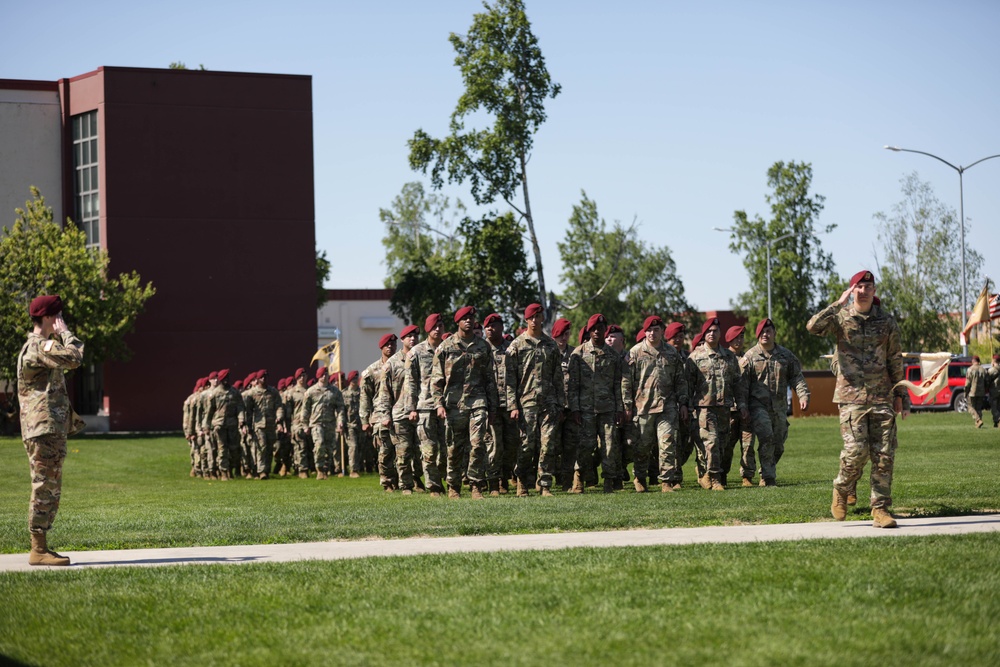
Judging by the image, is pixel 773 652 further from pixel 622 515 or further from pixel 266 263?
pixel 266 263

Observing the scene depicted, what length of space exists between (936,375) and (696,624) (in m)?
41.9

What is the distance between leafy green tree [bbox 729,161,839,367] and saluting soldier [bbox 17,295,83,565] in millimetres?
65234

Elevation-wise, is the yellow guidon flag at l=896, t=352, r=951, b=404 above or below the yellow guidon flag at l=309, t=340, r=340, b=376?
below

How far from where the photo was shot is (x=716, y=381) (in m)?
17.7

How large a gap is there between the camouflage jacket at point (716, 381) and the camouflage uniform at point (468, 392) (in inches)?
118

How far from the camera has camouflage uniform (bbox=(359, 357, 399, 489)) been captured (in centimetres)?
1938

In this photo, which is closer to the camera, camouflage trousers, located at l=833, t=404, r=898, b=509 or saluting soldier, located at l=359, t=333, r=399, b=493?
camouflage trousers, located at l=833, t=404, r=898, b=509

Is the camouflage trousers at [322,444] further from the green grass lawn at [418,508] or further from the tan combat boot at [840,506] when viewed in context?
the tan combat boot at [840,506]

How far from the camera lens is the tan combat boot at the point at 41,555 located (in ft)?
34.3

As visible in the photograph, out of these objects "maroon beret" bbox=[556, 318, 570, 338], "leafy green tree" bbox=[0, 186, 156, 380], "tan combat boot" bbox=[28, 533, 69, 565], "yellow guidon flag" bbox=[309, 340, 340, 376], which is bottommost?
"tan combat boot" bbox=[28, 533, 69, 565]

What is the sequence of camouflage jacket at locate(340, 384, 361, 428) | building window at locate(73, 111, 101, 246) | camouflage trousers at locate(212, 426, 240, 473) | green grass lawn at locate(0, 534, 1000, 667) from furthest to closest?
building window at locate(73, 111, 101, 246) < camouflage trousers at locate(212, 426, 240, 473) < camouflage jacket at locate(340, 384, 361, 428) < green grass lawn at locate(0, 534, 1000, 667)

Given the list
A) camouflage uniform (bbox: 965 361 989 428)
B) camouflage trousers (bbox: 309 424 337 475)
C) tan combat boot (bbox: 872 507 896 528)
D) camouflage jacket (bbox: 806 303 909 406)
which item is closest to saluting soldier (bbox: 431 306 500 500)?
camouflage jacket (bbox: 806 303 909 406)

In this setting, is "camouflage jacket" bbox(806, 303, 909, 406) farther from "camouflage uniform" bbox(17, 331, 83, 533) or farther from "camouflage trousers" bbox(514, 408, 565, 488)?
"camouflage uniform" bbox(17, 331, 83, 533)

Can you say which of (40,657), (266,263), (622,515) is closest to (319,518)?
(622,515)
